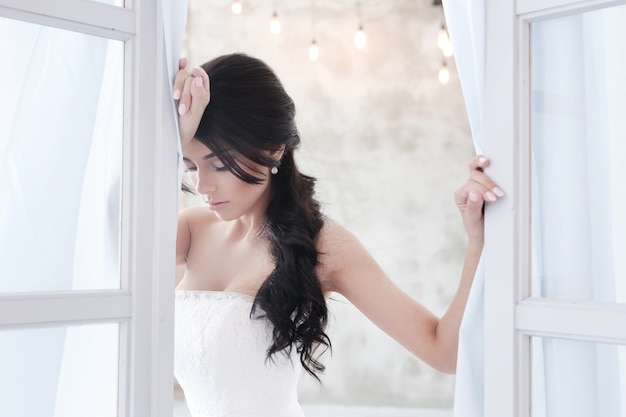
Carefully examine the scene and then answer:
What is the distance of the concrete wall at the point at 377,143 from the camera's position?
14.5ft

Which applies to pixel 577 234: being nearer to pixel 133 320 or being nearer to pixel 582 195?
pixel 582 195

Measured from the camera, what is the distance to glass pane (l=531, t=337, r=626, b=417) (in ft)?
3.76

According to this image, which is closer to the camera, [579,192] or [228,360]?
[579,192]

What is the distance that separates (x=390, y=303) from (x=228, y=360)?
47cm

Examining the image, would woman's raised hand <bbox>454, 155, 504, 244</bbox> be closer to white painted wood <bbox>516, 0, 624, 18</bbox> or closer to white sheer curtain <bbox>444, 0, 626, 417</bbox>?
white sheer curtain <bbox>444, 0, 626, 417</bbox>

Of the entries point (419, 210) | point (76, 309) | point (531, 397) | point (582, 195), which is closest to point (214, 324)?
point (76, 309)

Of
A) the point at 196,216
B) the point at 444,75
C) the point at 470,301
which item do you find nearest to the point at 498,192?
the point at 470,301

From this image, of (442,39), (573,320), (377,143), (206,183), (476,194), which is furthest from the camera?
(377,143)

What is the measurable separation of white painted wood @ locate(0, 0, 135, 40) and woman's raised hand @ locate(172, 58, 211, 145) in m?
0.12

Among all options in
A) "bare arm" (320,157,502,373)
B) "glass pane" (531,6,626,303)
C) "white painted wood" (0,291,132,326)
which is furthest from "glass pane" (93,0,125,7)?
"bare arm" (320,157,502,373)

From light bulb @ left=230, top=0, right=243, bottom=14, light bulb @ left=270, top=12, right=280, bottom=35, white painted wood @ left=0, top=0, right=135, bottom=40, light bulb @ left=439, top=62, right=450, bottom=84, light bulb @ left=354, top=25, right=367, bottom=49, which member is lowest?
white painted wood @ left=0, top=0, right=135, bottom=40

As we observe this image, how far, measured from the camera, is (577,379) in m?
1.19

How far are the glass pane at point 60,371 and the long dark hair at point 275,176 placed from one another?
721 millimetres

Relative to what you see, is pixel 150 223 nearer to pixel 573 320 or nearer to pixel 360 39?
pixel 573 320
